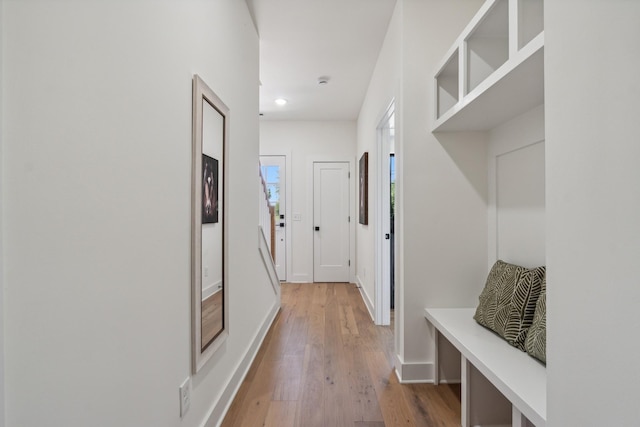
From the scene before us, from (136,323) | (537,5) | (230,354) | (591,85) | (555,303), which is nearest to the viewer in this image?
(591,85)

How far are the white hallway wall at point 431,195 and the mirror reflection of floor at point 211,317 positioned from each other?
1.14m

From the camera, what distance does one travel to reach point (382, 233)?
319 cm

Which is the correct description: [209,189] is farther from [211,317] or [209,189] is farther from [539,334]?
[539,334]

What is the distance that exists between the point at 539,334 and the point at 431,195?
96 cm

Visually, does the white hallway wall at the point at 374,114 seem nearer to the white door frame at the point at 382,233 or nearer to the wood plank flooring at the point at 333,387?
the white door frame at the point at 382,233

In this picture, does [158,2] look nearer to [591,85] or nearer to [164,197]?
[164,197]

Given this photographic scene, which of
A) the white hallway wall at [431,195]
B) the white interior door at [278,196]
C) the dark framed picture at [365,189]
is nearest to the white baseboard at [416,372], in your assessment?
the white hallway wall at [431,195]

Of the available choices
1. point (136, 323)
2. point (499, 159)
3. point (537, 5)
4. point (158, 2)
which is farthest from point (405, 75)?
point (136, 323)

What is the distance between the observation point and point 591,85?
671 mm

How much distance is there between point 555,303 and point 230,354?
5.30 feet

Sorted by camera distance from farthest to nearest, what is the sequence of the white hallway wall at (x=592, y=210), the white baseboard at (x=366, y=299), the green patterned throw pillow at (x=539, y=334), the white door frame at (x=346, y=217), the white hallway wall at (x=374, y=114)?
1. the white door frame at (x=346, y=217)
2. the white baseboard at (x=366, y=299)
3. the white hallway wall at (x=374, y=114)
4. the green patterned throw pillow at (x=539, y=334)
5. the white hallway wall at (x=592, y=210)

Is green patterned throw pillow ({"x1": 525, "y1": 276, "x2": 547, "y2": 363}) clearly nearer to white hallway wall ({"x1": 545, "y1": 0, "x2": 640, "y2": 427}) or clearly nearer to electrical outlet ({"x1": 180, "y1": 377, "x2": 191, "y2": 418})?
white hallway wall ({"x1": 545, "y1": 0, "x2": 640, "y2": 427})

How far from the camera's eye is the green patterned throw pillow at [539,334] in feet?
4.34

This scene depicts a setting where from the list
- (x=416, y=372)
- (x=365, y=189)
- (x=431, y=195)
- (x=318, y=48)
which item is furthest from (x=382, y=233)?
(x=318, y=48)
